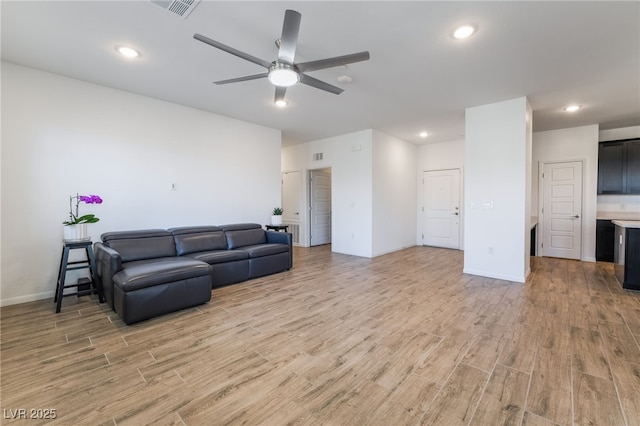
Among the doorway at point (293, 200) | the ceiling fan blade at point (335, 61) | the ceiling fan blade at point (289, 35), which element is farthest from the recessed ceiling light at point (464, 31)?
the doorway at point (293, 200)

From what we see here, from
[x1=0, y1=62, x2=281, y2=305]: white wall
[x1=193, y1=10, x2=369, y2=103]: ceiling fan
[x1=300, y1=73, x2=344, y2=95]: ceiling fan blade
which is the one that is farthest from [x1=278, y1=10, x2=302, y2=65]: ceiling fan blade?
[x1=0, y1=62, x2=281, y2=305]: white wall

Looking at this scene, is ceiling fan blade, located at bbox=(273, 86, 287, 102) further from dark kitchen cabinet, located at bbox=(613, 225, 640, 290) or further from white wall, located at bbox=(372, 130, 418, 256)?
dark kitchen cabinet, located at bbox=(613, 225, 640, 290)

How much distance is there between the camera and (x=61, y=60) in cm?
310

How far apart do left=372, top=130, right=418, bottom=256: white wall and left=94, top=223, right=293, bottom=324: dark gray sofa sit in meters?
2.40

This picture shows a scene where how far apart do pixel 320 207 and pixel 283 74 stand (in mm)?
5353

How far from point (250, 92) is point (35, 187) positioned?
2984 mm

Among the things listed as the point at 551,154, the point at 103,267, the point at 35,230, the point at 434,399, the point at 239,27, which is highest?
the point at 239,27

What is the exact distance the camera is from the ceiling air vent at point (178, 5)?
2.13 meters

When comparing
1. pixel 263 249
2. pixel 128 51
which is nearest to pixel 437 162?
pixel 263 249

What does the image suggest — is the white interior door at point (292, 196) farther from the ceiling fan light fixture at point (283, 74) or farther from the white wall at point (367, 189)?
the ceiling fan light fixture at point (283, 74)

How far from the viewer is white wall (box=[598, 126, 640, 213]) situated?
18.2 ft

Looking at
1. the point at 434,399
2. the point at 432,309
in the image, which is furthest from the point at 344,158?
the point at 434,399

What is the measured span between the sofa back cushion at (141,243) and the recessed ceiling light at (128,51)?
2.24 meters

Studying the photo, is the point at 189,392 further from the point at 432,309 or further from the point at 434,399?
the point at 432,309
